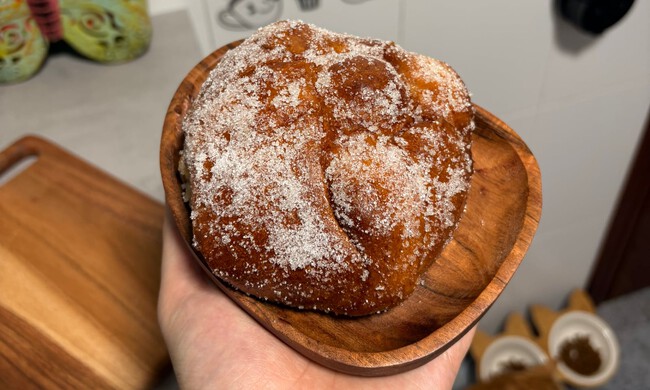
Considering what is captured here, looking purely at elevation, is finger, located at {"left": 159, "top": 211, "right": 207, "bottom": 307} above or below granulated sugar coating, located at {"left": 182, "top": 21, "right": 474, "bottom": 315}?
below

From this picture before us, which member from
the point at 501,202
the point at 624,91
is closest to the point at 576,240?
the point at 624,91

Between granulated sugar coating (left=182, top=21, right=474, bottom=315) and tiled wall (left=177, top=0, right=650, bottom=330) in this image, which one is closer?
granulated sugar coating (left=182, top=21, right=474, bottom=315)

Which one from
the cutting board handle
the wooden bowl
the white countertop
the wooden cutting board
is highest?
the wooden bowl

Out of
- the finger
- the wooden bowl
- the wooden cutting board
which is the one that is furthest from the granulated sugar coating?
the wooden cutting board

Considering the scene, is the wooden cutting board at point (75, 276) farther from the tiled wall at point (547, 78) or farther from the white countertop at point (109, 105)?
the tiled wall at point (547, 78)

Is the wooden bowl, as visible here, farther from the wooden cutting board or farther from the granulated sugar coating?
the wooden cutting board

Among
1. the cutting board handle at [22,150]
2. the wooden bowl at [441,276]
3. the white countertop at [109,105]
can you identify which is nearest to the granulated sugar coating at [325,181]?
the wooden bowl at [441,276]

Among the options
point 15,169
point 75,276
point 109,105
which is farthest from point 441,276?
point 15,169
